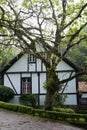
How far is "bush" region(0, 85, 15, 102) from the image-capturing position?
31.2m

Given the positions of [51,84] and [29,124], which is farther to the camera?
[51,84]

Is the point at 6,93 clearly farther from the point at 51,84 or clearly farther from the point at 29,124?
the point at 29,124

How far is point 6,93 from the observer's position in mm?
31609

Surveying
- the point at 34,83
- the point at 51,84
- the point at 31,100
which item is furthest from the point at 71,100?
the point at 51,84

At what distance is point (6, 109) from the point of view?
24312 millimetres

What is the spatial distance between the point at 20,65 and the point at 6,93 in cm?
382

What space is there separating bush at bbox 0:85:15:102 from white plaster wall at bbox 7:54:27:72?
2.54 meters

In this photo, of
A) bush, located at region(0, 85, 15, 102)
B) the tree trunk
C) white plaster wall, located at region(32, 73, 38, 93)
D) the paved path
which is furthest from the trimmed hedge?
white plaster wall, located at region(32, 73, 38, 93)

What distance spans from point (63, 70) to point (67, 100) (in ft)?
10.7

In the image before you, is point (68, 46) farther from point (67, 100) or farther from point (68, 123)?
point (67, 100)

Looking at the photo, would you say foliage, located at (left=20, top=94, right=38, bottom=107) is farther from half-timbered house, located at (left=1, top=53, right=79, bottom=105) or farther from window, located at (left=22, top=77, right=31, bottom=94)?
window, located at (left=22, top=77, right=31, bottom=94)

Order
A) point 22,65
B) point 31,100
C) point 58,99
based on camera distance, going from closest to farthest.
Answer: point 58,99 < point 31,100 < point 22,65

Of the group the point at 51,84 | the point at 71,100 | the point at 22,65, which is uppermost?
the point at 22,65

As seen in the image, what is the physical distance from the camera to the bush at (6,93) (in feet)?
102
